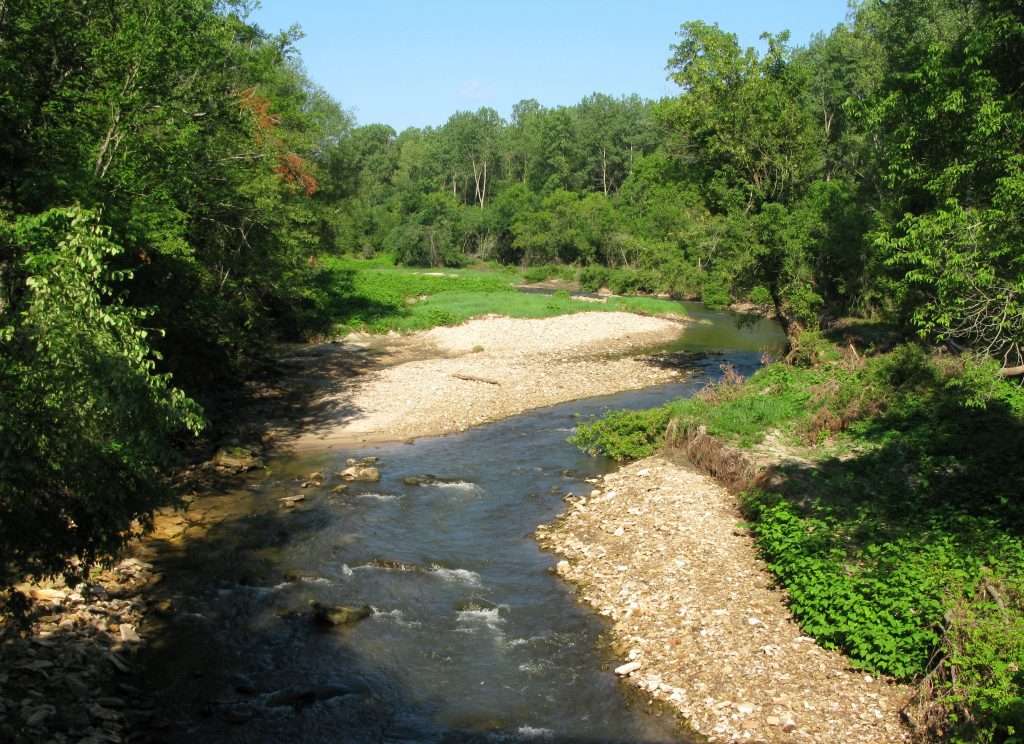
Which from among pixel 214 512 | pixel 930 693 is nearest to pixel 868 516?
pixel 930 693

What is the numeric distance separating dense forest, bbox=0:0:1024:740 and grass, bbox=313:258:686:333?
313 cm

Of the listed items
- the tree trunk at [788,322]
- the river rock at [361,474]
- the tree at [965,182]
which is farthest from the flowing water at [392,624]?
the tree trunk at [788,322]

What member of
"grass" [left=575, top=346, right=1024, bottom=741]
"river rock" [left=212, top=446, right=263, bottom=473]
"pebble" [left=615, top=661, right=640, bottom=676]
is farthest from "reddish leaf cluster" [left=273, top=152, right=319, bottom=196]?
"pebble" [left=615, top=661, right=640, bottom=676]

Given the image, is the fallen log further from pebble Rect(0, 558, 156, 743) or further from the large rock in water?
pebble Rect(0, 558, 156, 743)

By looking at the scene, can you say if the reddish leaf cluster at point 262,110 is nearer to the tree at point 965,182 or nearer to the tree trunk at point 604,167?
the tree at point 965,182

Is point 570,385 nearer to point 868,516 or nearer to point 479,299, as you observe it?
point 868,516

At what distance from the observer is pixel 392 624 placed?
562 inches

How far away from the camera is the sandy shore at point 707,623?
10750 millimetres

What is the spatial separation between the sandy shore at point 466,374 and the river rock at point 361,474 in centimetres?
331

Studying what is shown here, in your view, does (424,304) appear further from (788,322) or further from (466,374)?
(788,322)

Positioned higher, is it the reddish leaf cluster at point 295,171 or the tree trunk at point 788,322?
the reddish leaf cluster at point 295,171

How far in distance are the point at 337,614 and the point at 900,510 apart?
10780mm

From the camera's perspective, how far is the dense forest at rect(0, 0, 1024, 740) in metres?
8.02

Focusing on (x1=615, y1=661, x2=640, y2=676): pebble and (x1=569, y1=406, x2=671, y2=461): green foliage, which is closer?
(x1=615, y1=661, x2=640, y2=676): pebble
